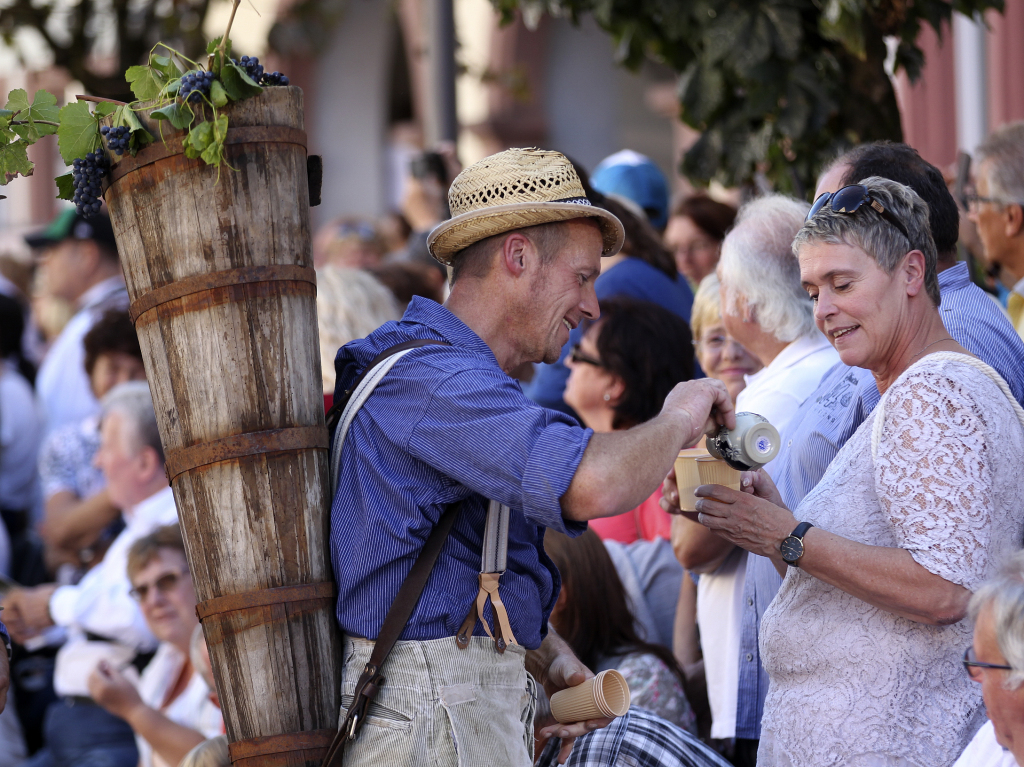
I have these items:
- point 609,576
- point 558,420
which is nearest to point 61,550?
point 609,576

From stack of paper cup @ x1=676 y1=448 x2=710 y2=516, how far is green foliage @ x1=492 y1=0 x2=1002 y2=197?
1956 millimetres

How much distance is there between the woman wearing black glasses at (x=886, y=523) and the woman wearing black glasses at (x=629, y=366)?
5.20ft

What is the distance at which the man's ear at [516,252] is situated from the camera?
2.56 metres

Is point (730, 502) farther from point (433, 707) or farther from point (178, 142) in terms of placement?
point (178, 142)

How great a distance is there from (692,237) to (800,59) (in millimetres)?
1798

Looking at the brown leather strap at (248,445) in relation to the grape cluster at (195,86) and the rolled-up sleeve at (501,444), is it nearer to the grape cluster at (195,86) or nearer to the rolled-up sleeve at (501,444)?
the rolled-up sleeve at (501,444)

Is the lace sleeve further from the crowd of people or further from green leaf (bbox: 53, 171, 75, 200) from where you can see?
green leaf (bbox: 53, 171, 75, 200)

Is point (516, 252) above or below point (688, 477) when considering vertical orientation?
above

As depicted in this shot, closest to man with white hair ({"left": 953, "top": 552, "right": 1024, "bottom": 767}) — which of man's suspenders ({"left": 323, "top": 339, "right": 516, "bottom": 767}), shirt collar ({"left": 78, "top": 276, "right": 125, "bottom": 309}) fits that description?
man's suspenders ({"left": 323, "top": 339, "right": 516, "bottom": 767})

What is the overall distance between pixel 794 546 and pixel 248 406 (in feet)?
3.74

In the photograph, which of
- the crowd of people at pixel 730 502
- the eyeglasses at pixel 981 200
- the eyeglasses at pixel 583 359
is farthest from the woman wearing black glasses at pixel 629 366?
the eyeglasses at pixel 981 200

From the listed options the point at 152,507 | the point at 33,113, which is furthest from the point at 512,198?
the point at 152,507

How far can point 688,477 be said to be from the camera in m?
2.91

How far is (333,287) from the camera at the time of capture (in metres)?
4.92
